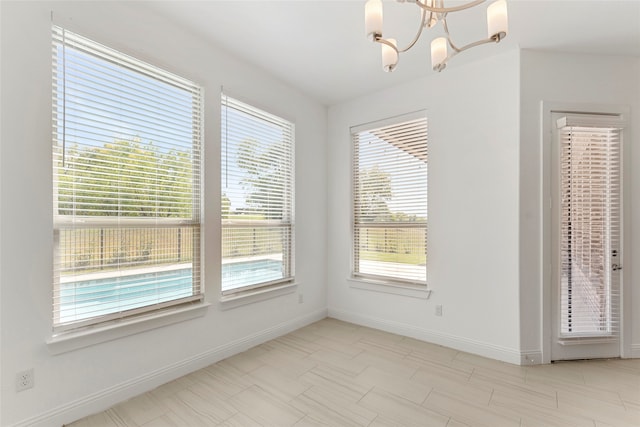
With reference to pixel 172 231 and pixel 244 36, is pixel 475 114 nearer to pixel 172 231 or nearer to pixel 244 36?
pixel 244 36

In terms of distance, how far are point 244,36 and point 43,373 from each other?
9.48 ft

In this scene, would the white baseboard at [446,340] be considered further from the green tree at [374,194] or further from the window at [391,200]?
the green tree at [374,194]

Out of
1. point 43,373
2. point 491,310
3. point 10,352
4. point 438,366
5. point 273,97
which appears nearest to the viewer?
point 10,352

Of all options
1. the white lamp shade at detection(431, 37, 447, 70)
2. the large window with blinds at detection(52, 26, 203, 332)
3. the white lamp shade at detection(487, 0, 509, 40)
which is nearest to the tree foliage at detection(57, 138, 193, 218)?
the large window with blinds at detection(52, 26, 203, 332)

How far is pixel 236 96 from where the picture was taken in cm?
298

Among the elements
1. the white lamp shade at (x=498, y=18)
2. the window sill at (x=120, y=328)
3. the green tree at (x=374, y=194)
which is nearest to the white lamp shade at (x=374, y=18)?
the white lamp shade at (x=498, y=18)

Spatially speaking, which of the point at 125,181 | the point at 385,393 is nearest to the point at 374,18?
the point at 125,181

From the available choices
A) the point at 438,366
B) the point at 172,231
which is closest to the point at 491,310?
the point at 438,366

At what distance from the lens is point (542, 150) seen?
2801mm

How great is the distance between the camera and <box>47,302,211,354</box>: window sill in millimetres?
1902

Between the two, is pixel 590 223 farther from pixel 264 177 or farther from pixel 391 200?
pixel 264 177

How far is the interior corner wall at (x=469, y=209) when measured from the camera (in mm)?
2834

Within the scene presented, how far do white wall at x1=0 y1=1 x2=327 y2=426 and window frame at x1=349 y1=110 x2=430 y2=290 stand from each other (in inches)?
59.1

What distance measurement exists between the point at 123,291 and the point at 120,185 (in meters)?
0.79
